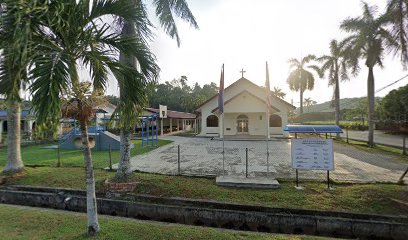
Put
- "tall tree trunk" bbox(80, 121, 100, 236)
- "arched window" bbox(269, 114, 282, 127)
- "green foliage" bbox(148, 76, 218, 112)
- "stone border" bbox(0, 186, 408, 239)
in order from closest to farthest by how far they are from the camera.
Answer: "tall tree trunk" bbox(80, 121, 100, 236) < "stone border" bbox(0, 186, 408, 239) < "arched window" bbox(269, 114, 282, 127) < "green foliage" bbox(148, 76, 218, 112)

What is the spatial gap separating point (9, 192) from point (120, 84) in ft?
18.1

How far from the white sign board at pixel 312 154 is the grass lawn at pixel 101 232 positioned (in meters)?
3.12

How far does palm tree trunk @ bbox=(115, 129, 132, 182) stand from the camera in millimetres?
6805

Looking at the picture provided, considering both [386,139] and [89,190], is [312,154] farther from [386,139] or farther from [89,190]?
[386,139]

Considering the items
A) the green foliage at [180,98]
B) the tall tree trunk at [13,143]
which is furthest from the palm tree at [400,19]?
the green foliage at [180,98]

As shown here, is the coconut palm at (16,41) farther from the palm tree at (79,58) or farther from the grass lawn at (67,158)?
the grass lawn at (67,158)

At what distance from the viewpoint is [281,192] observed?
636 cm

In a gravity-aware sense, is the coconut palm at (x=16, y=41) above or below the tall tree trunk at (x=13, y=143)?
above

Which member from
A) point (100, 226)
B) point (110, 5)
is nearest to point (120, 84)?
point (110, 5)

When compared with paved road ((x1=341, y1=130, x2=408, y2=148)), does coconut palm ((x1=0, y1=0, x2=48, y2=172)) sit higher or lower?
higher

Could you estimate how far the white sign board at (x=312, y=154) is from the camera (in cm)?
675

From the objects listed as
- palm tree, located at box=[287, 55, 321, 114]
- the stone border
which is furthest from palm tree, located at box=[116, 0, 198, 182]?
palm tree, located at box=[287, 55, 321, 114]

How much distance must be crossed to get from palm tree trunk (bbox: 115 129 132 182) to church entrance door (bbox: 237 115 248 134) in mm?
20049

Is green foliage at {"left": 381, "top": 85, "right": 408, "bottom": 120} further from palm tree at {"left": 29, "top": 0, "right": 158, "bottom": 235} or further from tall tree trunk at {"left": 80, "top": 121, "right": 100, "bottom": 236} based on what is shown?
tall tree trunk at {"left": 80, "top": 121, "right": 100, "bottom": 236}
